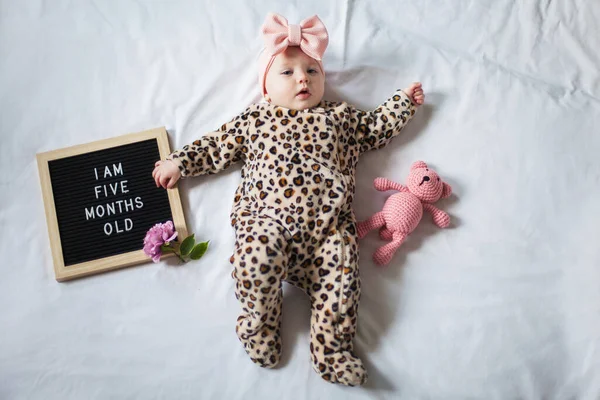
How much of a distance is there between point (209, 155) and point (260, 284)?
1.22ft

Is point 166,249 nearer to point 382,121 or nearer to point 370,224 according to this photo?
point 370,224

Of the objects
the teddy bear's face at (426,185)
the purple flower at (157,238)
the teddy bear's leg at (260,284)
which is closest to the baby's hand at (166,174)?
the purple flower at (157,238)

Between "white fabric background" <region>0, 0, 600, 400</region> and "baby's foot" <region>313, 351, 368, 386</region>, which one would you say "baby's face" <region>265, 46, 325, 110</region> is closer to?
"white fabric background" <region>0, 0, 600, 400</region>

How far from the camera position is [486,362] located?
1.13m

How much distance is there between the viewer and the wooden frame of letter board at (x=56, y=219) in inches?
48.3

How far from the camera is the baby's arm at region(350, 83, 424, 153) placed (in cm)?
127

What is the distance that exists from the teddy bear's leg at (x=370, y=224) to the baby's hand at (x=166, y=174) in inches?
18.4

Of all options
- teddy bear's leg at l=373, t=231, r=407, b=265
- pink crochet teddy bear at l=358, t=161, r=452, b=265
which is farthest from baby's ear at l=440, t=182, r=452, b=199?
teddy bear's leg at l=373, t=231, r=407, b=265

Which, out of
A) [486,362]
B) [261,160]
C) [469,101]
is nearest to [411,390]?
[486,362]

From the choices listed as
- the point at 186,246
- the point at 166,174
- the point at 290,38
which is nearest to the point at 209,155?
the point at 166,174

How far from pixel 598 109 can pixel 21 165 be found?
60.2 inches

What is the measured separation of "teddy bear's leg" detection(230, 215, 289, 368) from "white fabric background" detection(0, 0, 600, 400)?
6cm

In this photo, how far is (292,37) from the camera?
1197 millimetres

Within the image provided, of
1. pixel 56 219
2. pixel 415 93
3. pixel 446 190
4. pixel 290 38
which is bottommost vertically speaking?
pixel 446 190
